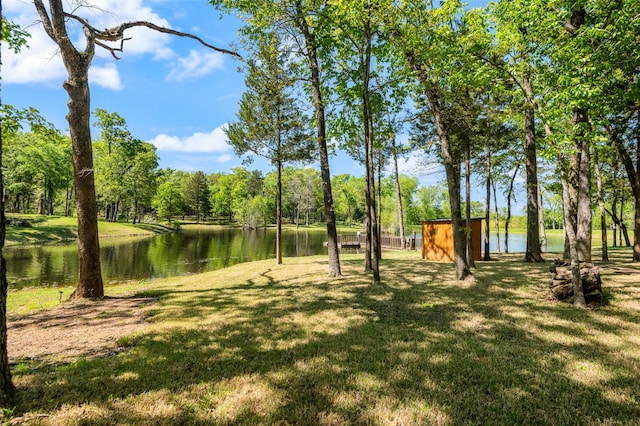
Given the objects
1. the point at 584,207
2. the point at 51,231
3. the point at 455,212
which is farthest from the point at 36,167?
the point at 584,207

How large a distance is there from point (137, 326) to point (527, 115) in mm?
15623

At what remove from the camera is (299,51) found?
1070cm

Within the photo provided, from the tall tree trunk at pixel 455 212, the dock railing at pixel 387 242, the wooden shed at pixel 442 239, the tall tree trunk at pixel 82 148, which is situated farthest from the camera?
the dock railing at pixel 387 242

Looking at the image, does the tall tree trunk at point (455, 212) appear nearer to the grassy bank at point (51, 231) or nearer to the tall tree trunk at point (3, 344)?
the tall tree trunk at point (3, 344)

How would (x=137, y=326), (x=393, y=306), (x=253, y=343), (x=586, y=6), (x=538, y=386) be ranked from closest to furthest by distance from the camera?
(x=538, y=386), (x=253, y=343), (x=137, y=326), (x=393, y=306), (x=586, y=6)

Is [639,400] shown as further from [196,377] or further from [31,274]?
[31,274]

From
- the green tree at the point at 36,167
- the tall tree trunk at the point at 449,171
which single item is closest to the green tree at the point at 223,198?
the green tree at the point at 36,167

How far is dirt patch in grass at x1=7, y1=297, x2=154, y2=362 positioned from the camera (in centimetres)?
451

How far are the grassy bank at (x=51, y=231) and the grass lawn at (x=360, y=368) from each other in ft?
98.7

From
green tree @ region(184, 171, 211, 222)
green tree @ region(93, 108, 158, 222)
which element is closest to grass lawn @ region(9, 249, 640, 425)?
green tree @ region(93, 108, 158, 222)

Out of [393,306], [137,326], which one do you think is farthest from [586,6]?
[137,326]

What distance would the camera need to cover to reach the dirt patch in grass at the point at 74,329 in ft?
14.8

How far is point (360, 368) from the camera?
3.96m

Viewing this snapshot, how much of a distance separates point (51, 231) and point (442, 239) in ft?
121
